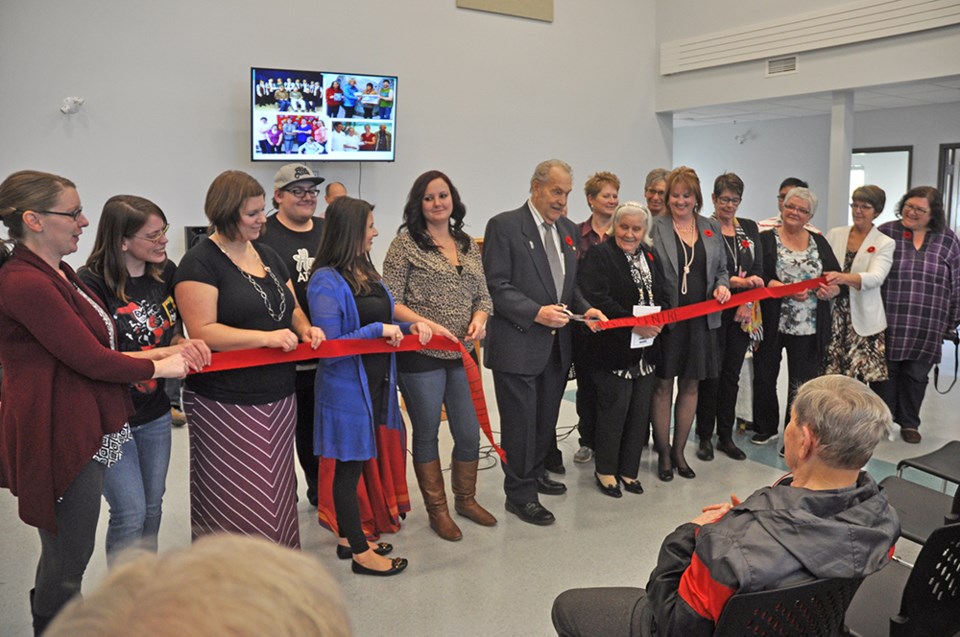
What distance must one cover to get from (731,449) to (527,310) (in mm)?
1965

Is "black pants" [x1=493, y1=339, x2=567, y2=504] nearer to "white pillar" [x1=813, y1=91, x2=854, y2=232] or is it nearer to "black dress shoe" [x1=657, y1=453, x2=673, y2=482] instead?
"black dress shoe" [x1=657, y1=453, x2=673, y2=482]

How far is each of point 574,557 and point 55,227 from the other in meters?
2.54

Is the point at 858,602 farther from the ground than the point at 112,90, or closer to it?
closer to it

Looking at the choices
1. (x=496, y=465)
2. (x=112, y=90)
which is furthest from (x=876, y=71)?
(x=112, y=90)

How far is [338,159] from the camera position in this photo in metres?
7.45

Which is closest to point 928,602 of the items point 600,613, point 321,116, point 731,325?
point 600,613

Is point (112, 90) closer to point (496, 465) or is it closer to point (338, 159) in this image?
point (338, 159)

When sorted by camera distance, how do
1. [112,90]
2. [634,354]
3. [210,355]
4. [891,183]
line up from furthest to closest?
[891,183] < [112,90] < [634,354] < [210,355]

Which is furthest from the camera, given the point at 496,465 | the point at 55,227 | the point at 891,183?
the point at 891,183

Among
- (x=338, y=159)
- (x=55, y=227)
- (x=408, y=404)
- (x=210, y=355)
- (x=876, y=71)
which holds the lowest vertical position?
(x=408, y=404)

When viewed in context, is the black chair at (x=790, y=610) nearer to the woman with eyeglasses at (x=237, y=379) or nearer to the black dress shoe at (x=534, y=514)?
the woman with eyeglasses at (x=237, y=379)

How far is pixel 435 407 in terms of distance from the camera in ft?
11.9

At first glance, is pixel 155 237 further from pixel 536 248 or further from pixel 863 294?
pixel 863 294

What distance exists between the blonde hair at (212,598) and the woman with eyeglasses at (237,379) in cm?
221
